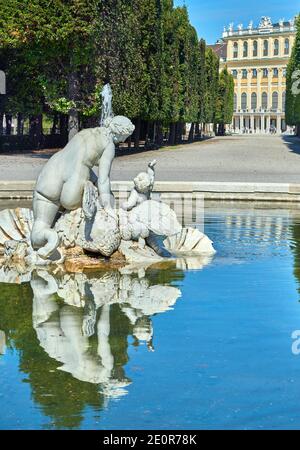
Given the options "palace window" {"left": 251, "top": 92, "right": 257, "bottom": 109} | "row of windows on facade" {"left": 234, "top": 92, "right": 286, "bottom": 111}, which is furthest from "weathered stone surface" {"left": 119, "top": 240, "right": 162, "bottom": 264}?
"palace window" {"left": 251, "top": 92, "right": 257, "bottom": 109}

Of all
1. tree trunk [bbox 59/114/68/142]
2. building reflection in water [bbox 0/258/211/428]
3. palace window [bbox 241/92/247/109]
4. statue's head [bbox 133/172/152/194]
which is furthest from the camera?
palace window [bbox 241/92/247/109]

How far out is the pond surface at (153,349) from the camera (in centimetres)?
404

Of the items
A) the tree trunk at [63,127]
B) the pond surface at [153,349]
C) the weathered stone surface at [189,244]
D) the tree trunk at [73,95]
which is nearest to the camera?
the pond surface at [153,349]

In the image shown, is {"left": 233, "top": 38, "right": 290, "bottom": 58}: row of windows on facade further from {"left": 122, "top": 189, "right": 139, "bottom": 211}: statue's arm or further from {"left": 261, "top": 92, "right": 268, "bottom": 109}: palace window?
{"left": 122, "top": 189, "right": 139, "bottom": 211}: statue's arm

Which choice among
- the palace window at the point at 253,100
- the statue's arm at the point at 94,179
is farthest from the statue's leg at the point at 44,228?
the palace window at the point at 253,100

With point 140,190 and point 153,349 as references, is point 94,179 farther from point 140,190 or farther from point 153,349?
point 153,349

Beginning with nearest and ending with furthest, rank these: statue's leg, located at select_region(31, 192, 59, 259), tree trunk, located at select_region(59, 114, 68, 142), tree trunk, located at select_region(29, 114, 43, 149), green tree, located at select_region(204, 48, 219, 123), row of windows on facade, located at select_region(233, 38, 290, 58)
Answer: statue's leg, located at select_region(31, 192, 59, 259) → tree trunk, located at select_region(29, 114, 43, 149) → tree trunk, located at select_region(59, 114, 68, 142) → green tree, located at select_region(204, 48, 219, 123) → row of windows on facade, located at select_region(233, 38, 290, 58)

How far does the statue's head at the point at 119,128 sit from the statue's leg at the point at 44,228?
87 centimetres

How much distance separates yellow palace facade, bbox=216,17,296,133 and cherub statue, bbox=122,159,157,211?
11277cm

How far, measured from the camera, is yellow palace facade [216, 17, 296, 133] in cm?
12325

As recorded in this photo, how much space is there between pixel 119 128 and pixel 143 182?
62 centimetres

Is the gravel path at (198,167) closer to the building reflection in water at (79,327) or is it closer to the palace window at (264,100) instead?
the building reflection in water at (79,327)

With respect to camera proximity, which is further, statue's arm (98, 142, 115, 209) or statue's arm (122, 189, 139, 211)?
statue's arm (122, 189, 139, 211)
